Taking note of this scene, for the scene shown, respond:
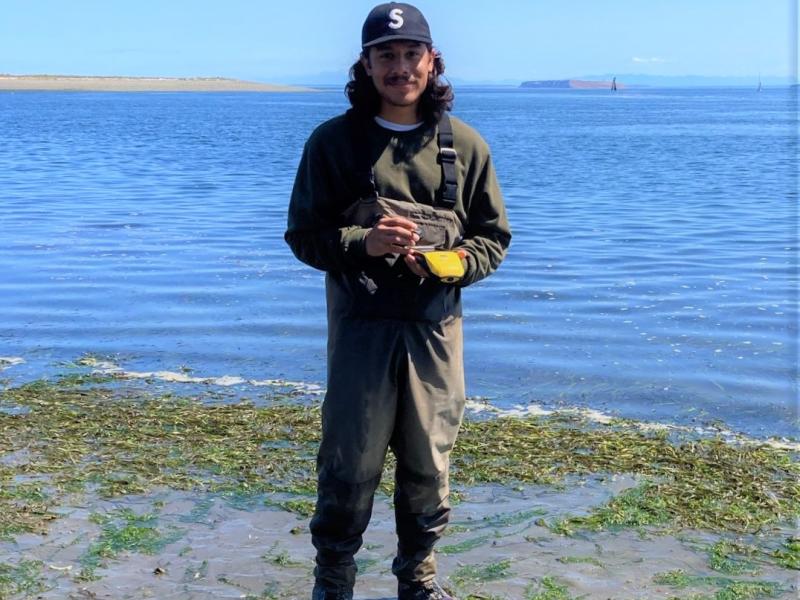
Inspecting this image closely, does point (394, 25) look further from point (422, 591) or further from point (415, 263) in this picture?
point (422, 591)

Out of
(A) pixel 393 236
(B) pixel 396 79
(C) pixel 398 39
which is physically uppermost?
(C) pixel 398 39

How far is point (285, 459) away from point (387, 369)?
2.48m

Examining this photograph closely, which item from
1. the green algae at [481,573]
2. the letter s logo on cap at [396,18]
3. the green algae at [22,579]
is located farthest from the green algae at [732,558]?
the green algae at [22,579]

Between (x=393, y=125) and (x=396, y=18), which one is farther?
(x=393, y=125)

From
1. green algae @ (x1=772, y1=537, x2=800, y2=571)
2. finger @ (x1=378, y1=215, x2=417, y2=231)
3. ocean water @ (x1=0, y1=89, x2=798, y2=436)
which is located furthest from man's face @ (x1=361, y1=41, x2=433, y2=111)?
ocean water @ (x1=0, y1=89, x2=798, y2=436)

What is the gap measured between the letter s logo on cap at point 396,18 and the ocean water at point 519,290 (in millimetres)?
4453

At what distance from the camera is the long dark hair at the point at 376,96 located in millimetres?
4246

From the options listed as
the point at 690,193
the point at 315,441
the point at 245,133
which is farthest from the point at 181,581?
the point at 245,133

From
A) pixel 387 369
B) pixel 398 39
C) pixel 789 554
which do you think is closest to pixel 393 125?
pixel 398 39

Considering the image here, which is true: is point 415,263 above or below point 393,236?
below

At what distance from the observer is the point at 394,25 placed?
4125 millimetres

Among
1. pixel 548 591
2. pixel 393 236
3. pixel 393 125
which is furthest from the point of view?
pixel 548 591

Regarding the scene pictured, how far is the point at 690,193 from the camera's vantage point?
24.2 meters

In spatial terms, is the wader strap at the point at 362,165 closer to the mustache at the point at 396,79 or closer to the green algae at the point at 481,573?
the mustache at the point at 396,79
